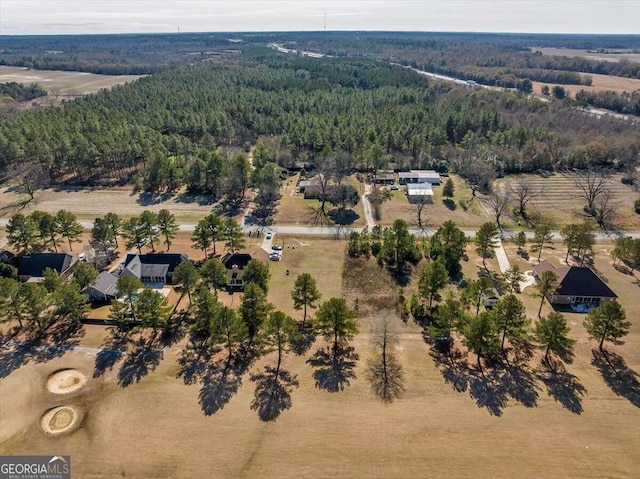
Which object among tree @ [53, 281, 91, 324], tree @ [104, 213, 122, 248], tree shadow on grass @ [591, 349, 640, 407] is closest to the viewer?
tree shadow on grass @ [591, 349, 640, 407]

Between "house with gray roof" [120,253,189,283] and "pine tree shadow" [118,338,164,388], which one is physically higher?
"house with gray roof" [120,253,189,283]

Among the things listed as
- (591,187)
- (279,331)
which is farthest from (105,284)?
(591,187)

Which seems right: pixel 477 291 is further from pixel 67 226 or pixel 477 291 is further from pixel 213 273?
pixel 67 226

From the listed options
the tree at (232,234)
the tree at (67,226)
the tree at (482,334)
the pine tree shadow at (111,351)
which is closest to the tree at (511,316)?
the tree at (482,334)

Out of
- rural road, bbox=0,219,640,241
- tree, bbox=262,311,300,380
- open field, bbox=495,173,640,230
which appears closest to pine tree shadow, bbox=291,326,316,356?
tree, bbox=262,311,300,380

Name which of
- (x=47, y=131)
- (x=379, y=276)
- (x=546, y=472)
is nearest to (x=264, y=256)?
(x=379, y=276)

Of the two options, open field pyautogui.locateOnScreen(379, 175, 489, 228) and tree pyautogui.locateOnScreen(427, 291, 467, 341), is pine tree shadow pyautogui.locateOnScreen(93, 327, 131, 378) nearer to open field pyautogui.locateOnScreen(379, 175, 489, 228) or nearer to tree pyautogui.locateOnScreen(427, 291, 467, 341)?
tree pyautogui.locateOnScreen(427, 291, 467, 341)

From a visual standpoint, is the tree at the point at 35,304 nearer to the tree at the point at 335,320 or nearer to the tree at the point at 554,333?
the tree at the point at 335,320
